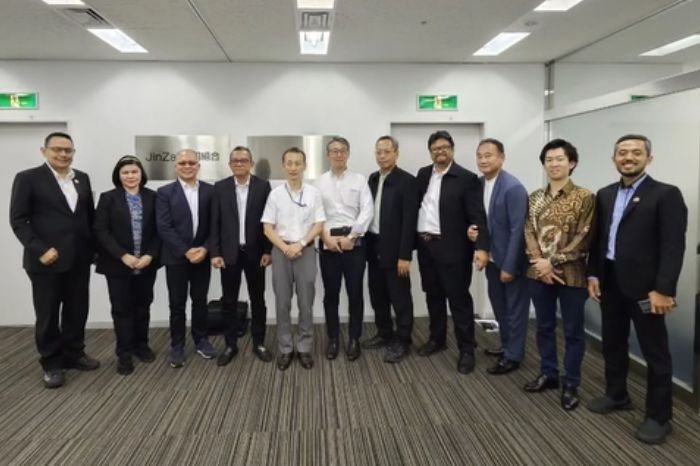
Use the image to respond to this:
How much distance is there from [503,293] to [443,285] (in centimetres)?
44

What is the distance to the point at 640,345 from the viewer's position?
2.68 metres

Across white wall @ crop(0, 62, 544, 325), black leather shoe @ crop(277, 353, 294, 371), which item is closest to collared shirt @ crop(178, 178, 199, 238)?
black leather shoe @ crop(277, 353, 294, 371)

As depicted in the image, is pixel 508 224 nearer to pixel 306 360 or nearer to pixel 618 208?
pixel 618 208

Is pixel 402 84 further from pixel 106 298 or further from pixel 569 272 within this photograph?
pixel 106 298

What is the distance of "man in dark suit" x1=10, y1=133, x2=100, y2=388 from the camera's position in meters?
3.28

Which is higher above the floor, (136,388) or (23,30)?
(23,30)

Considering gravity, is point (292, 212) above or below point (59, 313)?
above

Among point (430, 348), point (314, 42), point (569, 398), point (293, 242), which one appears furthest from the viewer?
point (314, 42)

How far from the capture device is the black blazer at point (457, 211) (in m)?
3.52

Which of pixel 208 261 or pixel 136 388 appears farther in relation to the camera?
pixel 208 261

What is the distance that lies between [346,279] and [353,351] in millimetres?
588

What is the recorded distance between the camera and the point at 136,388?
3.37 meters

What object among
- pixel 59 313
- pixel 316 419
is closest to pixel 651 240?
pixel 316 419

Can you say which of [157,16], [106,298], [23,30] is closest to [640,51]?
[157,16]
